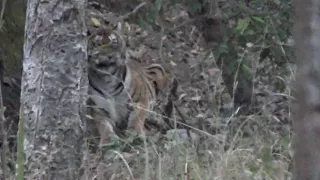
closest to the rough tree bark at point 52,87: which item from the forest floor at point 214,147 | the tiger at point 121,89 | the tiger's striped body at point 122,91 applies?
the forest floor at point 214,147

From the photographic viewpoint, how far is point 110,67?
7742 mm

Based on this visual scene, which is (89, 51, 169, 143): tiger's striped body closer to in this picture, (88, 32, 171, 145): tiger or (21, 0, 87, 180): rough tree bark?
(88, 32, 171, 145): tiger

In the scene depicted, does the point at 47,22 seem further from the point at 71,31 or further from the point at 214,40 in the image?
the point at 214,40

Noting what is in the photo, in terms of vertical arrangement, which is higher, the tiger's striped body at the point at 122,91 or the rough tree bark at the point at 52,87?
the rough tree bark at the point at 52,87

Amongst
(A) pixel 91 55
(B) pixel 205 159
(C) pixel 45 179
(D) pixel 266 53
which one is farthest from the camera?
(A) pixel 91 55

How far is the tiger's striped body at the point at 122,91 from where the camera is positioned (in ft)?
22.7

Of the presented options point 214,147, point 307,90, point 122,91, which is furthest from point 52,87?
point 122,91

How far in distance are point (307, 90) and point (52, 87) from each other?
2.70 meters

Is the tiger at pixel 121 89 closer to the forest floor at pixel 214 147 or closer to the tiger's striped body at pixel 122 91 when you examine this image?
the tiger's striped body at pixel 122 91

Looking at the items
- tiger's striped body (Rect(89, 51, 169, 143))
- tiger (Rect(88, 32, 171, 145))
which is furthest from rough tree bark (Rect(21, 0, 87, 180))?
tiger (Rect(88, 32, 171, 145))

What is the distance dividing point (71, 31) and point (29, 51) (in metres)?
0.24

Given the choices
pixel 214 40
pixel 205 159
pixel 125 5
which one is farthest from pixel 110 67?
pixel 205 159

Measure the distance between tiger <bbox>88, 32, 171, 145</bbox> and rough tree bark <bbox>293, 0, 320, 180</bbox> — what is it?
5319 millimetres

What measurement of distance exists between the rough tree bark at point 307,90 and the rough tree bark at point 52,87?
268cm
